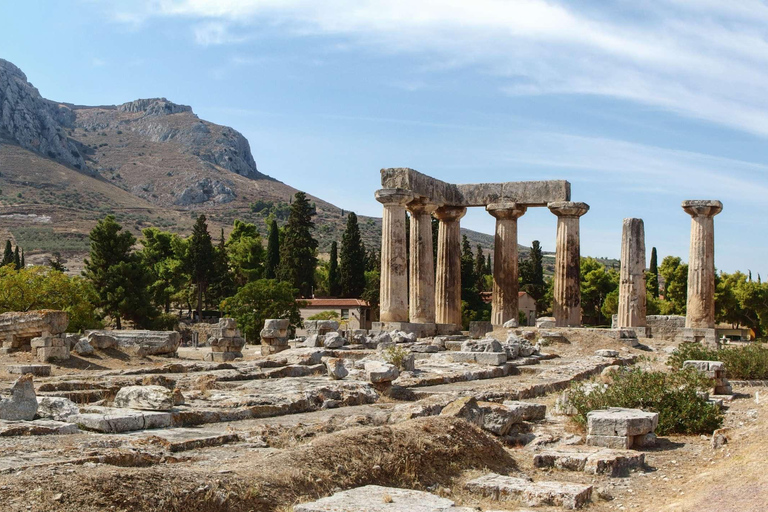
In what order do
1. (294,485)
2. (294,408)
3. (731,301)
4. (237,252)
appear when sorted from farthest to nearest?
1. (237,252)
2. (731,301)
3. (294,408)
4. (294,485)

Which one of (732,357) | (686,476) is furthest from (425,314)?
(686,476)

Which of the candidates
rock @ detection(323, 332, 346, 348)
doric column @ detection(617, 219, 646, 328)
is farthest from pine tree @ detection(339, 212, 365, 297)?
rock @ detection(323, 332, 346, 348)

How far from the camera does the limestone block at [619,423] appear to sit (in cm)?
1179

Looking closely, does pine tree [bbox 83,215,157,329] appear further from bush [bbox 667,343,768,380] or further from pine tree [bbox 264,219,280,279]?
bush [bbox 667,343,768,380]

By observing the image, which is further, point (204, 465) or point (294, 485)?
point (204, 465)

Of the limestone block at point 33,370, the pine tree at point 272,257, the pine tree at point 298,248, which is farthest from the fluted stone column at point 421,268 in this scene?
the pine tree at point 272,257

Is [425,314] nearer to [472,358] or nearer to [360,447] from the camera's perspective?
[472,358]

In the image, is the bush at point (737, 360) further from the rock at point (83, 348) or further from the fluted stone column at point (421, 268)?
the rock at point (83, 348)

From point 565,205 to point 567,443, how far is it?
21195mm

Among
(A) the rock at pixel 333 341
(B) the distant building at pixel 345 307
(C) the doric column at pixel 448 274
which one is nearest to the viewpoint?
(A) the rock at pixel 333 341

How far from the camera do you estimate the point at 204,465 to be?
27.5 ft

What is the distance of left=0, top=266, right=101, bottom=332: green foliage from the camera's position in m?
41.0

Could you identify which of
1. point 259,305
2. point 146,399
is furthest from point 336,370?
point 259,305

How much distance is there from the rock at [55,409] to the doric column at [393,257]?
19.0m
